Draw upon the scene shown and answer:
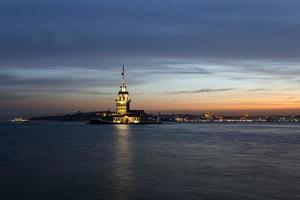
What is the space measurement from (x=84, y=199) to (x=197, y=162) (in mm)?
17742

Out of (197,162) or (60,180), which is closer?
(60,180)

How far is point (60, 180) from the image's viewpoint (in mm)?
28266

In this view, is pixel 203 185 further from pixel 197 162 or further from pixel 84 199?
pixel 197 162

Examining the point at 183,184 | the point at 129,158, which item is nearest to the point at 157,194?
the point at 183,184

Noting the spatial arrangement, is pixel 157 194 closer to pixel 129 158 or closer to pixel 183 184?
pixel 183 184

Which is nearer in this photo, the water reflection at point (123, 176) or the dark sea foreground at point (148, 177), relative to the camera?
the dark sea foreground at point (148, 177)

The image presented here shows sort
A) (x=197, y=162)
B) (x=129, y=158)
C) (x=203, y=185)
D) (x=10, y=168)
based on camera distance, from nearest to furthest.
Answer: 1. (x=203, y=185)
2. (x=10, y=168)
3. (x=197, y=162)
4. (x=129, y=158)

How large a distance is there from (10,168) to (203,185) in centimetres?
1462

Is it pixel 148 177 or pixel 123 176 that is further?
pixel 123 176

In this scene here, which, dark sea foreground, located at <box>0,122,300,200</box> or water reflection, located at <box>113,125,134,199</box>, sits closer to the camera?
dark sea foreground, located at <box>0,122,300,200</box>

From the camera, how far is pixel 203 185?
2708cm

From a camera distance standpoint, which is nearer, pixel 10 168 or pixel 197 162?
pixel 10 168

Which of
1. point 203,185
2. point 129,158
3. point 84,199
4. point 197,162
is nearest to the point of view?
point 84,199

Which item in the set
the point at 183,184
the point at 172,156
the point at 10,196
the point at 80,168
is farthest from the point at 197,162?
the point at 10,196
